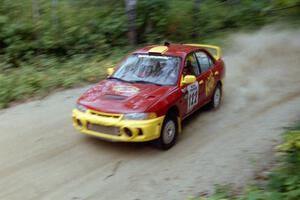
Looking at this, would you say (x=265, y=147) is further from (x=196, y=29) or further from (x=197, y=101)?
(x=196, y=29)

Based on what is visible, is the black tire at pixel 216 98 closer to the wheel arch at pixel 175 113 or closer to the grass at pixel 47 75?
the wheel arch at pixel 175 113

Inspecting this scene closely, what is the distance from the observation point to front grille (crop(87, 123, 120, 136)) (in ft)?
25.5

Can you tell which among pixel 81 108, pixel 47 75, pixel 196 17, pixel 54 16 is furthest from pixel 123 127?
pixel 196 17

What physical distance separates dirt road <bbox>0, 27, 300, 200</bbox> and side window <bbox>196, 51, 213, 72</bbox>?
1.03 metres

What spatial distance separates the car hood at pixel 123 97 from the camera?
25.8 ft

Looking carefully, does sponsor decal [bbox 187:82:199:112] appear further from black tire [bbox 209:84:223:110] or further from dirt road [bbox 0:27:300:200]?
black tire [bbox 209:84:223:110]

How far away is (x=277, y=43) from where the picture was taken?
1770 cm

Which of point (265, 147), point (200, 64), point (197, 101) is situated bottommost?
point (265, 147)

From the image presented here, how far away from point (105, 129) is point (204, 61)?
128 inches

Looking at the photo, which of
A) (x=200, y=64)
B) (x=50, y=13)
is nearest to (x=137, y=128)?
(x=200, y=64)

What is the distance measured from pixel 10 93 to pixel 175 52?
4.14 meters

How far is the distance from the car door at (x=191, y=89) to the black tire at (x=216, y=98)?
1014 mm

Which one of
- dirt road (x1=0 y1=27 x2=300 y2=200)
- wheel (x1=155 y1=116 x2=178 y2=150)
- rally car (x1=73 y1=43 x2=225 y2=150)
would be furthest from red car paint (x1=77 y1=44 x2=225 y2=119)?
dirt road (x1=0 y1=27 x2=300 y2=200)

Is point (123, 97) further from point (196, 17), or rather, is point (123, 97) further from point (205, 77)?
point (196, 17)
